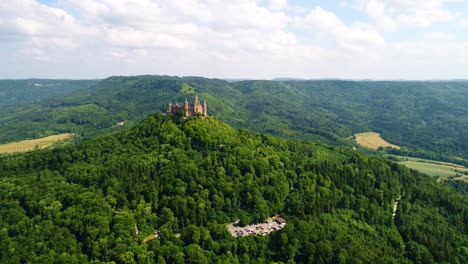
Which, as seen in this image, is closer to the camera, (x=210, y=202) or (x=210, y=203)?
(x=210, y=203)

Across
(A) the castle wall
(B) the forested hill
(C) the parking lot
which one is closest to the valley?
(B) the forested hill

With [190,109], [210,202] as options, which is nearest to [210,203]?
[210,202]

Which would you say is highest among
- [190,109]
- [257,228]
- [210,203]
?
[190,109]

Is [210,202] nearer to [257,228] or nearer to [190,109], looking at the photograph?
[257,228]

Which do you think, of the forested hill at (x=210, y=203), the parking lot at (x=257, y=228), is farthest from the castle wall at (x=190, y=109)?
the parking lot at (x=257, y=228)

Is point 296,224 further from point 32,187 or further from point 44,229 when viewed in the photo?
point 32,187

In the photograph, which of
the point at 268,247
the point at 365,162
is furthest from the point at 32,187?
the point at 365,162
